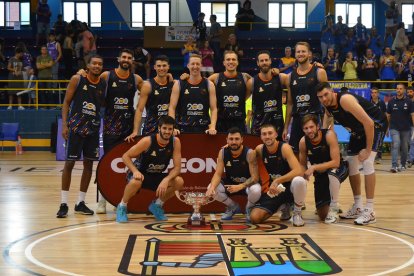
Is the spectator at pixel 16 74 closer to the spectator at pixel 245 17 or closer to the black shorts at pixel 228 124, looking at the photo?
the spectator at pixel 245 17

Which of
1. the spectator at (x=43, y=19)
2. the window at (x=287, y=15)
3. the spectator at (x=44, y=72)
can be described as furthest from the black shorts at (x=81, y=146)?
the window at (x=287, y=15)

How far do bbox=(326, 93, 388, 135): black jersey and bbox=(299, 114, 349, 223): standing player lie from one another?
199 millimetres

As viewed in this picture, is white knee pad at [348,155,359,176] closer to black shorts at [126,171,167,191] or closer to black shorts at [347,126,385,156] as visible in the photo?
black shorts at [347,126,385,156]

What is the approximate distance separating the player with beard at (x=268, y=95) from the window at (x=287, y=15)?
19989mm

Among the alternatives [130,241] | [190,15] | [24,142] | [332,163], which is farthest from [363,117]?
[190,15]

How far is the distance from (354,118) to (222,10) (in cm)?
2083

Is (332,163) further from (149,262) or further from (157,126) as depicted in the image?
(149,262)

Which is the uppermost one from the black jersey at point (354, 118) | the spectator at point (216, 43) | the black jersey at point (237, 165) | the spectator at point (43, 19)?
the spectator at point (43, 19)

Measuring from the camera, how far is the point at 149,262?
606 centimetres

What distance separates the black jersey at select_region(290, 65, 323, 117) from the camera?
8.45 m

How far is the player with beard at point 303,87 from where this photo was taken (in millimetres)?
8422

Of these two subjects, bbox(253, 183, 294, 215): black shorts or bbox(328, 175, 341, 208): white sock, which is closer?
bbox(253, 183, 294, 215): black shorts

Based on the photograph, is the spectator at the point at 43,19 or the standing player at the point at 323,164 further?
the spectator at the point at 43,19

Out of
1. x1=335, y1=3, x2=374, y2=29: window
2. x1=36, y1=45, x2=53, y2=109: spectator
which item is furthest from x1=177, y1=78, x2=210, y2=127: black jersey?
x1=335, y1=3, x2=374, y2=29: window
